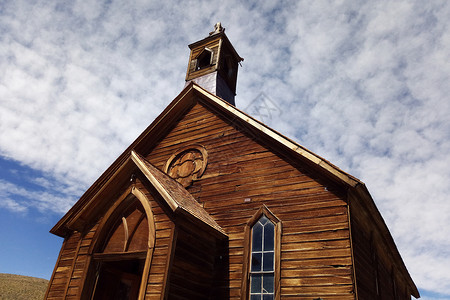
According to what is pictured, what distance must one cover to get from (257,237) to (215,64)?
31.2 ft

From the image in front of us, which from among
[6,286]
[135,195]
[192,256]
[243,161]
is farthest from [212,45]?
[6,286]

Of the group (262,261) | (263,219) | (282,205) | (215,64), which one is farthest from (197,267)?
(215,64)

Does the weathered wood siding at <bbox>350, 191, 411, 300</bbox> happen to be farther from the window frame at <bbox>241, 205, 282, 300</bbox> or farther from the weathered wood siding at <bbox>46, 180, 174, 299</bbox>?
the weathered wood siding at <bbox>46, 180, 174, 299</bbox>

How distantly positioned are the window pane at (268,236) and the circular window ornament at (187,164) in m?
2.97

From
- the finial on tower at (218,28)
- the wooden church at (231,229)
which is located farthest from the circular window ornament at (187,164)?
the finial on tower at (218,28)

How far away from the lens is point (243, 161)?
9867mm

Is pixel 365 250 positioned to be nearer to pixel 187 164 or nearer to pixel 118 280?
pixel 187 164

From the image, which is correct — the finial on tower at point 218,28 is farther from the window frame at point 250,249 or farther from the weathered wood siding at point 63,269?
the weathered wood siding at point 63,269

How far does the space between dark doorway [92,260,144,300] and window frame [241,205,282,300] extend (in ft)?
11.8

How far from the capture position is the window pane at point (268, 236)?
8.27 metres

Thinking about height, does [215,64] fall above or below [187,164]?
above

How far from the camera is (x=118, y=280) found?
29.6 feet

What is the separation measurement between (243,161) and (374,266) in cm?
497

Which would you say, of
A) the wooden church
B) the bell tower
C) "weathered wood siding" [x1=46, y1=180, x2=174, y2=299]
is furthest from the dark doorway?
the bell tower
